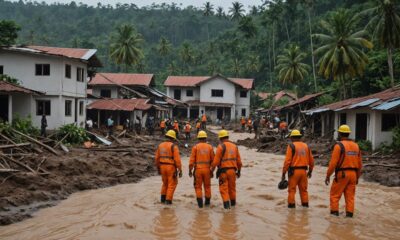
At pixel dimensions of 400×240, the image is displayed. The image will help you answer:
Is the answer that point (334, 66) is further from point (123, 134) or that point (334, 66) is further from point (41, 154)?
point (41, 154)

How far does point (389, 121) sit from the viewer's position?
69.9 feet

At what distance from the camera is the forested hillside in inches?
1340

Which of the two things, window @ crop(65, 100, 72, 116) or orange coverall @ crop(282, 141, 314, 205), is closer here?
orange coverall @ crop(282, 141, 314, 205)

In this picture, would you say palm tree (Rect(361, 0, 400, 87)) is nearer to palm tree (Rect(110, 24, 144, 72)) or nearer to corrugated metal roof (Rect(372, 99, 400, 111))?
corrugated metal roof (Rect(372, 99, 400, 111))

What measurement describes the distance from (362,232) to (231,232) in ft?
8.26

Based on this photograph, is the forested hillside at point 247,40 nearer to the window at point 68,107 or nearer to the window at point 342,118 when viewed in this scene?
the window at point 342,118

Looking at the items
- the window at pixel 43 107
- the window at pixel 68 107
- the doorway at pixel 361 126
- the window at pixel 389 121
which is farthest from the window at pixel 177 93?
the window at pixel 389 121

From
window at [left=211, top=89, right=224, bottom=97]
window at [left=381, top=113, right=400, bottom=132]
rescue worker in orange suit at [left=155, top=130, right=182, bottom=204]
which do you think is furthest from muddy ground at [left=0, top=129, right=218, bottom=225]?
window at [left=211, top=89, right=224, bottom=97]

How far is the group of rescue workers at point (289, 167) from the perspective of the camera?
28.5ft

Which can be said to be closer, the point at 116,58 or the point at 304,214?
the point at 304,214

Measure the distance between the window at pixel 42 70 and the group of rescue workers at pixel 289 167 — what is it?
670 inches

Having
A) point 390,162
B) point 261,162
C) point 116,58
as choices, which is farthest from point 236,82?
point 390,162

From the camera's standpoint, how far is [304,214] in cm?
930

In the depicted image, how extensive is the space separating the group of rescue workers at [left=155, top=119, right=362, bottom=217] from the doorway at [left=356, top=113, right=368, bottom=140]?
15704 millimetres
